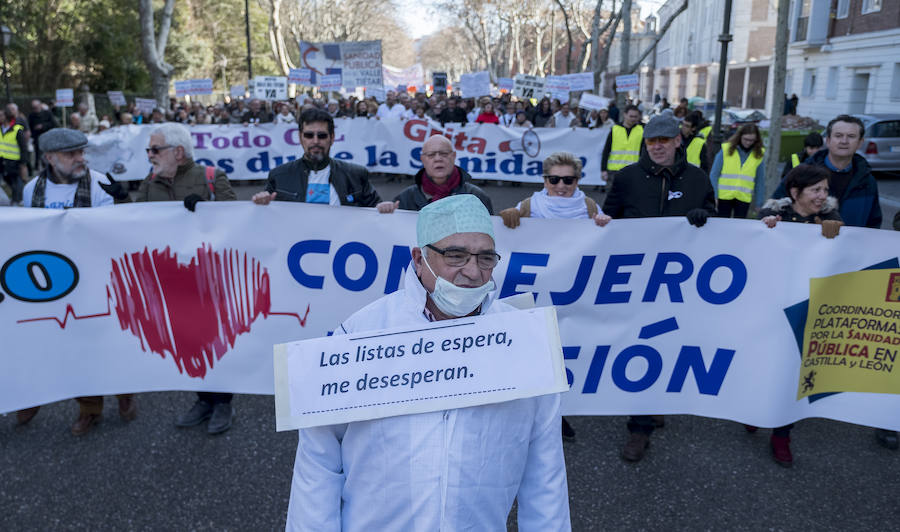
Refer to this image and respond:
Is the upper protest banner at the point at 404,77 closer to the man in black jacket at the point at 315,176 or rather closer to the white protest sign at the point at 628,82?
the white protest sign at the point at 628,82

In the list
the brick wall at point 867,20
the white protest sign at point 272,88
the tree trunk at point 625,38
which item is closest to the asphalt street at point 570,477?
the white protest sign at point 272,88

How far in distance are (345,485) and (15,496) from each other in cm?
263

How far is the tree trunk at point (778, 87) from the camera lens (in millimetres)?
10625

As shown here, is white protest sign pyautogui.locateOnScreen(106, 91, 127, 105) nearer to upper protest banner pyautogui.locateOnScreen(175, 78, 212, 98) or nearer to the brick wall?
upper protest banner pyautogui.locateOnScreen(175, 78, 212, 98)

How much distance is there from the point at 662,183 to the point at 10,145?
11579mm

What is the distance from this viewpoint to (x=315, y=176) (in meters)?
4.38

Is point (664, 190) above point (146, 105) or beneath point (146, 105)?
beneath

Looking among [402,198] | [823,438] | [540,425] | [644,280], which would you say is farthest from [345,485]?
[823,438]

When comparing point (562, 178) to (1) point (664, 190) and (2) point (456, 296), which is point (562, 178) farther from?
(2) point (456, 296)

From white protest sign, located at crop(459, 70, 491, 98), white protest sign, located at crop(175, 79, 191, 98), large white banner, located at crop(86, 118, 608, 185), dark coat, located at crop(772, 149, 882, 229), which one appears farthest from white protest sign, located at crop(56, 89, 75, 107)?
dark coat, located at crop(772, 149, 882, 229)

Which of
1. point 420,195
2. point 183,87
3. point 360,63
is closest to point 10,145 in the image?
point 183,87

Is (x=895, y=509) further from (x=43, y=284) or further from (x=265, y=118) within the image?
(x=265, y=118)

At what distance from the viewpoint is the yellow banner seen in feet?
11.6

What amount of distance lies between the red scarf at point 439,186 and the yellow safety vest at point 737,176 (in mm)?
4484
